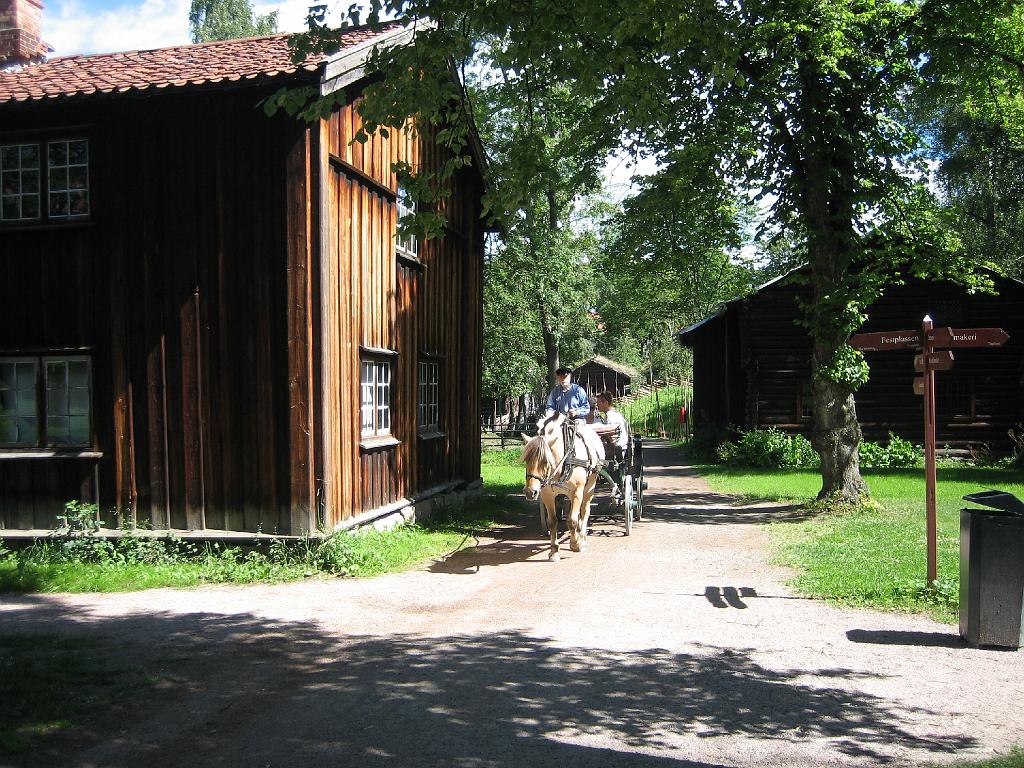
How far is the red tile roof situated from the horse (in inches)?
203

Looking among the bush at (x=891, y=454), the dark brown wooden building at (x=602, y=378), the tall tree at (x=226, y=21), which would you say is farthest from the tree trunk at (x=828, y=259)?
the dark brown wooden building at (x=602, y=378)

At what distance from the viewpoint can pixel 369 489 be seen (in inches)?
485

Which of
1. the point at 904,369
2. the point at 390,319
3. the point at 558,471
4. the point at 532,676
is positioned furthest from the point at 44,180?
the point at 904,369

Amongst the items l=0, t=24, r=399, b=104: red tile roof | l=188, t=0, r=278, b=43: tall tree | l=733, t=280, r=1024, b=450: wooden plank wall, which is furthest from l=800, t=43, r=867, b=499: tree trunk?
l=188, t=0, r=278, b=43: tall tree

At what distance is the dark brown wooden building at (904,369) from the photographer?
1056 inches

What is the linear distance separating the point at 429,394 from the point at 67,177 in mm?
6689

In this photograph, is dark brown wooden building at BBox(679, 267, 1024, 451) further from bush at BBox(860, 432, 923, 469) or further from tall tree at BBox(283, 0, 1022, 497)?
tall tree at BBox(283, 0, 1022, 497)

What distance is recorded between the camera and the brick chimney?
15.7 metres

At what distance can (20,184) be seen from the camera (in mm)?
11516

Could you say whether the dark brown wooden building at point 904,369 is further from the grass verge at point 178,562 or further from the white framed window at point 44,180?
the white framed window at point 44,180

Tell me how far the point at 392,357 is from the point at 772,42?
851 cm

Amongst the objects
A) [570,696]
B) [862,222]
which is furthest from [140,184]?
[862,222]

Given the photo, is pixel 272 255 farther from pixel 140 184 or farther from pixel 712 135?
pixel 712 135

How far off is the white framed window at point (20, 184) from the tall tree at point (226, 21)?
30.9m
